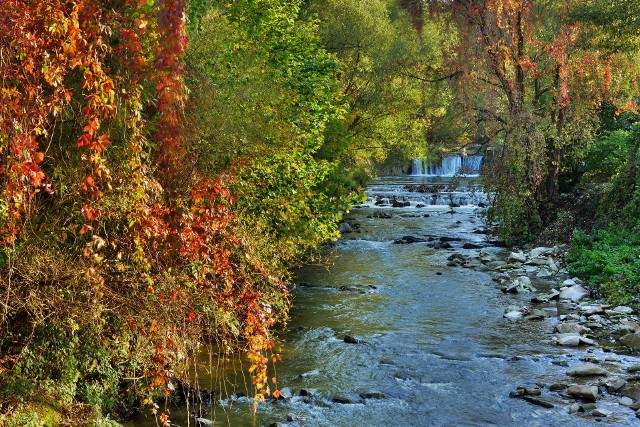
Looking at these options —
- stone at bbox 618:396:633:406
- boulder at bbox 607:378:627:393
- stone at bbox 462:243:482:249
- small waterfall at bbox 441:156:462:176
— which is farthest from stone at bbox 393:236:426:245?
small waterfall at bbox 441:156:462:176

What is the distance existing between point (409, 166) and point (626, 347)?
1461 inches

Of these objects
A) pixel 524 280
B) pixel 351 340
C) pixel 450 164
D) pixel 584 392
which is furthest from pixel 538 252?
pixel 450 164

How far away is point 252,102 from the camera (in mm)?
9977

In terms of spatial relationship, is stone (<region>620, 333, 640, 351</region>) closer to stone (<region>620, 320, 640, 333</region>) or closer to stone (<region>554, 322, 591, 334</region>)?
stone (<region>620, 320, 640, 333</region>)

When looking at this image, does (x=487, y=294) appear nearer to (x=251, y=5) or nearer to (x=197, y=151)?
(x=251, y=5)

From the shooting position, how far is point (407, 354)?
12.2 metres

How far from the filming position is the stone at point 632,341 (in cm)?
1207

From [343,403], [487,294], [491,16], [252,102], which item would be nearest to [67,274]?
[252,102]

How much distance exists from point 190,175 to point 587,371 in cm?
687

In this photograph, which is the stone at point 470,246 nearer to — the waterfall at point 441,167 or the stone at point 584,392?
the stone at point 584,392

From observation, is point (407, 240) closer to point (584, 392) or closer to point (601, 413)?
point (584, 392)

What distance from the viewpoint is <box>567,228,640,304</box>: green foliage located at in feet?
49.4

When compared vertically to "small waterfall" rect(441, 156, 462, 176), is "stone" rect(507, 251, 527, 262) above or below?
below

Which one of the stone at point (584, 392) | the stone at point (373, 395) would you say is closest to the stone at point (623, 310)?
the stone at point (584, 392)
